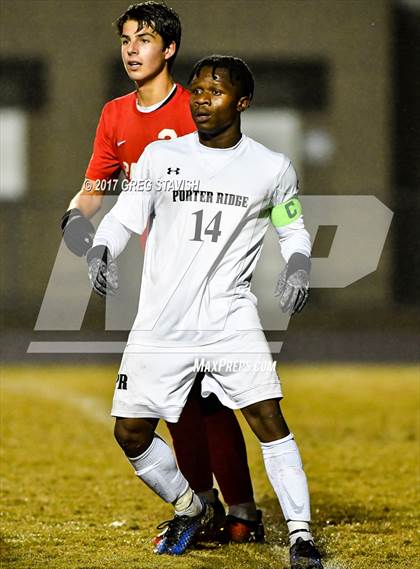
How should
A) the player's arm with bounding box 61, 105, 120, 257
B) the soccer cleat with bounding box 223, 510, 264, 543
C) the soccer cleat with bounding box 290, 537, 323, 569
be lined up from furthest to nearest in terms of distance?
the soccer cleat with bounding box 223, 510, 264, 543 → the player's arm with bounding box 61, 105, 120, 257 → the soccer cleat with bounding box 290, 537, 323, 569

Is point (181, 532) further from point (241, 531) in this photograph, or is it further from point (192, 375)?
point (192, 375)

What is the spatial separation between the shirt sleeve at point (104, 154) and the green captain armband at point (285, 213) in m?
0.77

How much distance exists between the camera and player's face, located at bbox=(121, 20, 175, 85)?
382cm

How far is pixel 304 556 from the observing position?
332 centimetres

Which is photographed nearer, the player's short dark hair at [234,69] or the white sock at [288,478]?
the white sock at [288,478]

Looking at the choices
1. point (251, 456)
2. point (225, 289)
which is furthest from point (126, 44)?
point (251, 456)

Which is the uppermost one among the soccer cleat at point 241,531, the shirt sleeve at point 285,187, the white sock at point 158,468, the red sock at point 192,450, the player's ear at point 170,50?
the player's ear at point 170,50

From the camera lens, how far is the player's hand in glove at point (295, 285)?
3.44m

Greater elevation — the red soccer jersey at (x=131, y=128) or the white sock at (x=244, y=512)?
the red soccer jersey at (x=131, y=128)

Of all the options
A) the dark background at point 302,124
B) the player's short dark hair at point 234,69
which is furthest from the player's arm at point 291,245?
the dark background at point 302,124

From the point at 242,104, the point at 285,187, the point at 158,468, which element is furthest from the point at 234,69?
the point at 158,468

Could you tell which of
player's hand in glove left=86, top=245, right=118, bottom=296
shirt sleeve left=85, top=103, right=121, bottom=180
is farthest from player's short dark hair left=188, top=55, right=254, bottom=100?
player's hand in glove left=86, top=245, right=118, bottom=296

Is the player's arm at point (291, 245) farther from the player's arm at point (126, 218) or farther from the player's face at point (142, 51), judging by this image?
the player's face at point (142, 51)

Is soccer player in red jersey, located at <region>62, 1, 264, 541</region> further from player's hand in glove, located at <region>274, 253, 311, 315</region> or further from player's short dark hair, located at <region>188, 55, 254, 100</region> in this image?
player's hand in glove, located at <region>274, 253, 311, 315</region>
